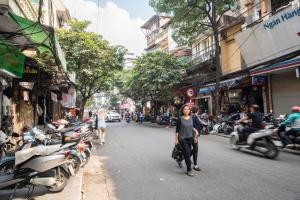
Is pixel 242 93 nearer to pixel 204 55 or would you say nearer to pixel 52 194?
pixel 204 55

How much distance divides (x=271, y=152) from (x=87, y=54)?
523 inches

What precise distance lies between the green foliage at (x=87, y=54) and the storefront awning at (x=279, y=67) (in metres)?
9.69

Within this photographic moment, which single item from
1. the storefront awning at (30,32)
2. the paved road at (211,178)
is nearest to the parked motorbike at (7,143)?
the paved road at (211,178)

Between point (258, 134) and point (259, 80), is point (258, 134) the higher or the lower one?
the lower one

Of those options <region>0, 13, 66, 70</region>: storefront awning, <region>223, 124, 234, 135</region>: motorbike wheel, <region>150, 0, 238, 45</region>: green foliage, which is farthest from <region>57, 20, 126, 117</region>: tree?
<region>0, 13, 66, 70</region>: storefront awning

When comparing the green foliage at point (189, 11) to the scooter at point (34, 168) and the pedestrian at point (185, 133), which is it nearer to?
the pedestrian at point (185, 133)

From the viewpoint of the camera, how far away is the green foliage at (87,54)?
Answer: 18906 millimetres

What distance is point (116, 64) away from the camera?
72.2 ft

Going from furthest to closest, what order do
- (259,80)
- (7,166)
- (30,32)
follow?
(259,80)
(7,166)
(30,32)

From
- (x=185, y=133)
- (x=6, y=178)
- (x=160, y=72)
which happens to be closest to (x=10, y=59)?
(x=6, y=178)

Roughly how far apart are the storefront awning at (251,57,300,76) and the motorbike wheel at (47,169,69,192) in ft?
38.1

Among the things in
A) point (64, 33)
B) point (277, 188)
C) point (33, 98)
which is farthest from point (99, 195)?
point (64, 33)

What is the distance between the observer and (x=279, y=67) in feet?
48.8

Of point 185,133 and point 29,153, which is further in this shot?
point 185,133
